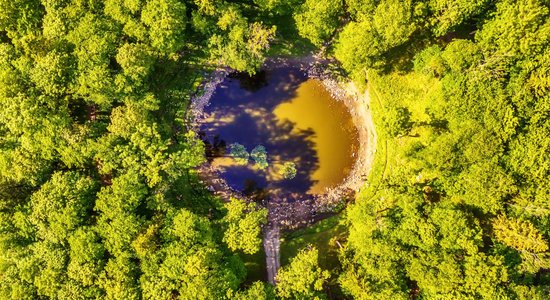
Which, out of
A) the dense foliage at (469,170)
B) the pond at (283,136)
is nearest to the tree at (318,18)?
the dense foliage at (469,170)

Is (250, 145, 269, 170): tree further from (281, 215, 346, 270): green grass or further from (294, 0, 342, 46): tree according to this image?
(294, 0, 342, 46): tree

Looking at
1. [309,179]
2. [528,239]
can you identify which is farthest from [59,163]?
[528,239]

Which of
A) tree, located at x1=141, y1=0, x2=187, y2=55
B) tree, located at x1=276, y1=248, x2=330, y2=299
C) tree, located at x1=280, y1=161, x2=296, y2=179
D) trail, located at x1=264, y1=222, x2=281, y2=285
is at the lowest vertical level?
tree, located at x1=276, y1=248, x2=330, y2=299

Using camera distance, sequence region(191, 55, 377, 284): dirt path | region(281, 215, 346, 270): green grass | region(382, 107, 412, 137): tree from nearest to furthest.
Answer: region(382, 107, 412, 137): tree → region(281, 215, 346, 270): green grass → region(191, 55, 377, 284): dirt path

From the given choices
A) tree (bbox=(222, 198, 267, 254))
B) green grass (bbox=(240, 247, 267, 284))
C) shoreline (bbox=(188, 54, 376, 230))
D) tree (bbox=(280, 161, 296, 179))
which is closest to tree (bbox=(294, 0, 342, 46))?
shoreline (bbox=(188, 54, 376, 230))

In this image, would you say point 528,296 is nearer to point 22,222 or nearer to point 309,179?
point 309,179

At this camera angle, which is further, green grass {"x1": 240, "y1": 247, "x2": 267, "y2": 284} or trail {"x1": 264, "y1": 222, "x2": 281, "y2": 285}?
trail {"x1": 264, "y1": 222, "x2": 281, "y2": 285}

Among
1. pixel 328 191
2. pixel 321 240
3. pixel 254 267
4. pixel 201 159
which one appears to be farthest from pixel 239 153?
pixel 321 240

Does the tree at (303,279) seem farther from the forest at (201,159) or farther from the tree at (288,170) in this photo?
the tree at (288,170)
